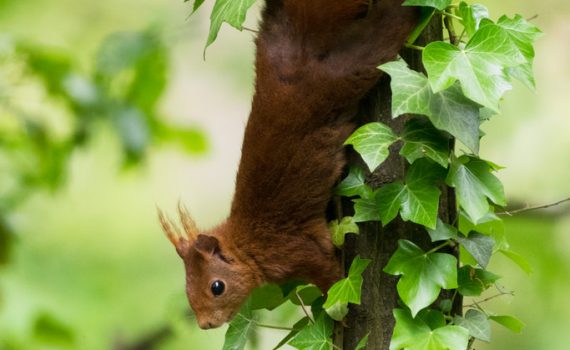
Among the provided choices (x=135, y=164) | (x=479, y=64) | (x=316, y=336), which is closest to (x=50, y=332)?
(x=135, y=164)

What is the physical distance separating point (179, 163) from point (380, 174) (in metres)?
3.85

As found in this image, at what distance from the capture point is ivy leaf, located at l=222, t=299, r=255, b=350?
189 centimetres

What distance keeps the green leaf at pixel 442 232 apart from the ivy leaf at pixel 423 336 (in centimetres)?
15

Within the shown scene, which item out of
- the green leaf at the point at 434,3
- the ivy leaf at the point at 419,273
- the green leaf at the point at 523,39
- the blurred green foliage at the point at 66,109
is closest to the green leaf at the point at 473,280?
the ivy leaf at the point at 419,273

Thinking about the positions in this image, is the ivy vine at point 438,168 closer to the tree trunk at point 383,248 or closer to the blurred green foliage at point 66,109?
the tree trunk at point 383,248

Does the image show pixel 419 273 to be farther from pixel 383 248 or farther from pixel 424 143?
pixel 424 143

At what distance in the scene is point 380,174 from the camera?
1.71 m

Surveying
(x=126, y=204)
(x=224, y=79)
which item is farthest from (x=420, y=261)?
(x=126, y=204)

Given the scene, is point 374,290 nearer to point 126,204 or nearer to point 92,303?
point 92,303

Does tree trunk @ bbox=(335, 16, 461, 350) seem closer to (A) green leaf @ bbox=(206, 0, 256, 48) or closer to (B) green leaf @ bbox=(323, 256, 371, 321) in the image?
(B) green leaf @ bbox=(323, 256, 371, 321)

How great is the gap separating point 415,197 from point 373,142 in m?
0.12

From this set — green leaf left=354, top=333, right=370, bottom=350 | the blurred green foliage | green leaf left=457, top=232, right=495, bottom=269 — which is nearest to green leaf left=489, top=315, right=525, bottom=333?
green leaf left=457, top=232, right=495, bottom=269

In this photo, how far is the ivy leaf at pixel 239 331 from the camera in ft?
6.20

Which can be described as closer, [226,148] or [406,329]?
[406,329]
